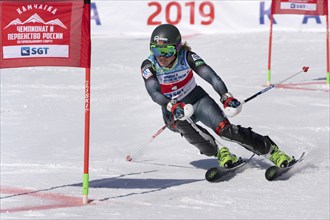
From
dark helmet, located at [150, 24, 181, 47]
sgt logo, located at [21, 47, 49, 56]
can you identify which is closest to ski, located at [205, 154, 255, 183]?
dark helmet, located at [150, 24, 181, 47]

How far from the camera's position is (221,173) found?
8078mm

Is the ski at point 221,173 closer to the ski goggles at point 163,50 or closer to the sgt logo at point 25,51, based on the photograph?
the ski goggles at point 163,50

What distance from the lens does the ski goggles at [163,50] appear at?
799 cm

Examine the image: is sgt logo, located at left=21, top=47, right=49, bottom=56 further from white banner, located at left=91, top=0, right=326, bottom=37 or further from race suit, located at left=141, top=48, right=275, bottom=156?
white banner, located at left=91, top=0, right=326, bottom=37

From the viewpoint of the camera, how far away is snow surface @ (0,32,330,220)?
7070 millimetres

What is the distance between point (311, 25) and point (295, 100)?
7438mm

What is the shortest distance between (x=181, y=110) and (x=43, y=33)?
5.28 feet

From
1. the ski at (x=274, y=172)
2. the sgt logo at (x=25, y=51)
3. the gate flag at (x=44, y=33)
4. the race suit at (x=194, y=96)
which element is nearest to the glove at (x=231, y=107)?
the race suit at (x=194, y=96)

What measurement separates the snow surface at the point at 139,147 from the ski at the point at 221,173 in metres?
0.09

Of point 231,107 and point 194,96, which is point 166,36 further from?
point 231,107

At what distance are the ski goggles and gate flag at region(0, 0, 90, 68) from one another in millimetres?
1258

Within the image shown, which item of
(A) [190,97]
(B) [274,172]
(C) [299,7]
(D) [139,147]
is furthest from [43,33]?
(C) [299,7]

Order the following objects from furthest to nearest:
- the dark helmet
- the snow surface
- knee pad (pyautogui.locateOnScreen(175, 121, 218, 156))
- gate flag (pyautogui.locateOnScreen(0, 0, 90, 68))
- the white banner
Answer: the white banner
knee pad (pyautogui.locateOnScreen(175, 121, 218, 156))
the dark helmet
the snow surface
gate flag (pyautogui.locateOnScreen(0, 0, 90, 68))

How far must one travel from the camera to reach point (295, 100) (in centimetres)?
1323
